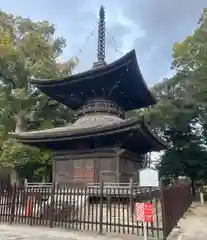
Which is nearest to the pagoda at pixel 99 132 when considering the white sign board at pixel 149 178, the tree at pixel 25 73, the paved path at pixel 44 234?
the white sign board at pixel 149 178

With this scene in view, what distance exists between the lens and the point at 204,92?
20828 millimetres

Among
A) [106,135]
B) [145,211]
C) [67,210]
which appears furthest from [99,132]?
[145,211]

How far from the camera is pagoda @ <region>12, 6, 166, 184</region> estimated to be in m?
14.9

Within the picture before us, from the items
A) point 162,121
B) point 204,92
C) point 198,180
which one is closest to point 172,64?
point 162,121

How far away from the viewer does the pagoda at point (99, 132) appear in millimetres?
14883

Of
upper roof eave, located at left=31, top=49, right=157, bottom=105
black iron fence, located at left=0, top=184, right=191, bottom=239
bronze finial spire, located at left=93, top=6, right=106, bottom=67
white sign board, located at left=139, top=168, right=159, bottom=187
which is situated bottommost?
black iron fence, located at left=0, top=184, right=191, bottom=239

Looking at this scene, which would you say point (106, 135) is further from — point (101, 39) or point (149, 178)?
point (101, 39)

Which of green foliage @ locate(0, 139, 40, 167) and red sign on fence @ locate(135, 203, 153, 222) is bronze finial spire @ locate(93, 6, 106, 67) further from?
red sign on fence @ locate(135, 203, 153, 222)

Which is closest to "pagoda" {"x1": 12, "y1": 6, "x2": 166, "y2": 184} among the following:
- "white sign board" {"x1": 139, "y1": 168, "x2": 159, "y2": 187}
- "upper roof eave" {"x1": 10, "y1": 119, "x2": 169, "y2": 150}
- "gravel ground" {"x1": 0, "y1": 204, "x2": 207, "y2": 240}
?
"upper roof eave" {"x1": 10, "y1": 119, "x2": 169, "y2": 150}

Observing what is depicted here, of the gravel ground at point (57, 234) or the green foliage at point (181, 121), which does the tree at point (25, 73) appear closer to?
the green foliage at point (181, 121)

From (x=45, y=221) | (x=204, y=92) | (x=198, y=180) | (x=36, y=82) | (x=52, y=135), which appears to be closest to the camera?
(x=45, y=221)

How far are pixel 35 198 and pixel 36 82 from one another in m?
9.00

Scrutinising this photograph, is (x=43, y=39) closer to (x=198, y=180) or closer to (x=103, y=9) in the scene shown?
(x=103, y=9)

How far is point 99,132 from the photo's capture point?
47.5 feet
